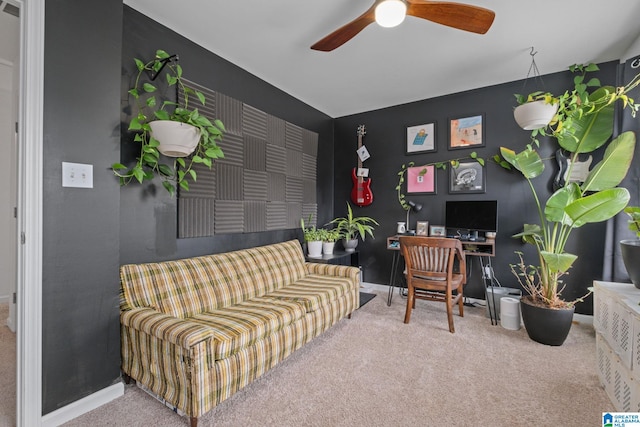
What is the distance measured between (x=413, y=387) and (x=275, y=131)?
276 centimetres

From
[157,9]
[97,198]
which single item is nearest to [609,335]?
[97,198]

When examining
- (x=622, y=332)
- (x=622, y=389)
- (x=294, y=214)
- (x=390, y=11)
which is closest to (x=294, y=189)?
(x=294, y=214)

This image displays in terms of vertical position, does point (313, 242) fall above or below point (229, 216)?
below

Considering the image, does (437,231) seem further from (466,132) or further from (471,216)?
(466,132)

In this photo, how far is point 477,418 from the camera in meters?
1.51

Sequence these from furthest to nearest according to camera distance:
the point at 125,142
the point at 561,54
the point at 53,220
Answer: the point at 561,54, the point at 125,142, the point at 53,220

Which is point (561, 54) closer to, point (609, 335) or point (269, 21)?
point (609, 335)

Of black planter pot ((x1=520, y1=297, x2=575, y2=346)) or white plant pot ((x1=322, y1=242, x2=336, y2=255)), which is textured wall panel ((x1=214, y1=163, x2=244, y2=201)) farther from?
black planter pot ((x1=520, y1=297, x2=575, y2=346))

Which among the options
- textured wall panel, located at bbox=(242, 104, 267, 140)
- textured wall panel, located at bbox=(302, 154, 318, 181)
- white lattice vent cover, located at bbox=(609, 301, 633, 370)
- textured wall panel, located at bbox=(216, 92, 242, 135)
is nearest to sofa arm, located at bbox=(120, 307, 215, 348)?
textured wall panel, located at bbox=(216, 92, 242, 135)

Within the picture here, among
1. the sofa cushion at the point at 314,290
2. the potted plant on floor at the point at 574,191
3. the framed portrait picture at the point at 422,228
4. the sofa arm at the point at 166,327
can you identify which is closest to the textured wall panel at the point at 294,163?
the sofa cushion at the point at 314,290

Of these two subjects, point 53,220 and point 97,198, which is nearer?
point 53,220

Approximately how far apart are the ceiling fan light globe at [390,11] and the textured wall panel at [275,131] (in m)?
1.73

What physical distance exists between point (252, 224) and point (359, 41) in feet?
6.53

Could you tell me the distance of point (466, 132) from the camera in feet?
11.4
